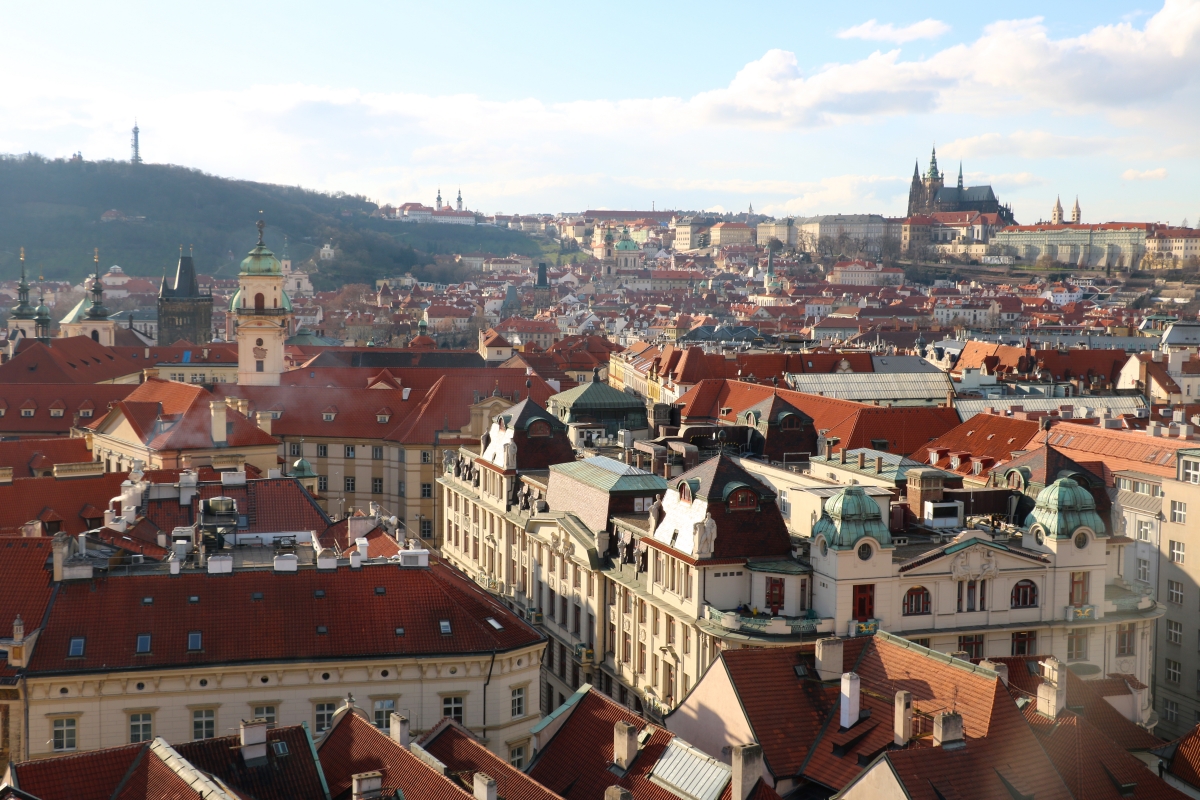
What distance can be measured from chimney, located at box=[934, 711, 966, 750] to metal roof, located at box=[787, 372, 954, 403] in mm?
65345

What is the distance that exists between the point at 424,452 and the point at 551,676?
95.0 feet

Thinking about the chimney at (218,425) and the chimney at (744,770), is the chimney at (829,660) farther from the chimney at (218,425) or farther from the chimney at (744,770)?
the chimney at (218,425)

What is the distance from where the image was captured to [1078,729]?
3189cm

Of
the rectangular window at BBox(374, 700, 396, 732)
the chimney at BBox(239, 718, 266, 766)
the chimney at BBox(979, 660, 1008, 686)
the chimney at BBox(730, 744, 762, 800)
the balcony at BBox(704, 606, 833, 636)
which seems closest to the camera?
the chimney at BBox(730, 744, 762, 800)

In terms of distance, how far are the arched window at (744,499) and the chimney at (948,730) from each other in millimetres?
16031

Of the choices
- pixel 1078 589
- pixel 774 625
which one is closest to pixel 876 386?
pixel 1078 589

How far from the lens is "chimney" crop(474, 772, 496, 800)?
27.1 meters

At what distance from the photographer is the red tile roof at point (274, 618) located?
38.3 metres

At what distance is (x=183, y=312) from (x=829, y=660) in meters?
138

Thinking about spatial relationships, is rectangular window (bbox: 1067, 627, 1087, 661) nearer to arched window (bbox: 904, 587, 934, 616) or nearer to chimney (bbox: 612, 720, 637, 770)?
arched window (bbox: 904, 587, 934, 616)

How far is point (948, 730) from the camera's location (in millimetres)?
29328

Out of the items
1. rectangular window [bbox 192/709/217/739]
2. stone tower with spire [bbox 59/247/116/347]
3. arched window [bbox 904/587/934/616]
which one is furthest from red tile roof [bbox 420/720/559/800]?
stone tower with spire [bbox 59/247/116/347]

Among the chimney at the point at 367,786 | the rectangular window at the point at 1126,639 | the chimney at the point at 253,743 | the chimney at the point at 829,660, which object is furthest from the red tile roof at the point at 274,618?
the rectangular window at the point at 1126,639

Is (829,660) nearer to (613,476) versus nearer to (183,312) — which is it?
(613,476)
